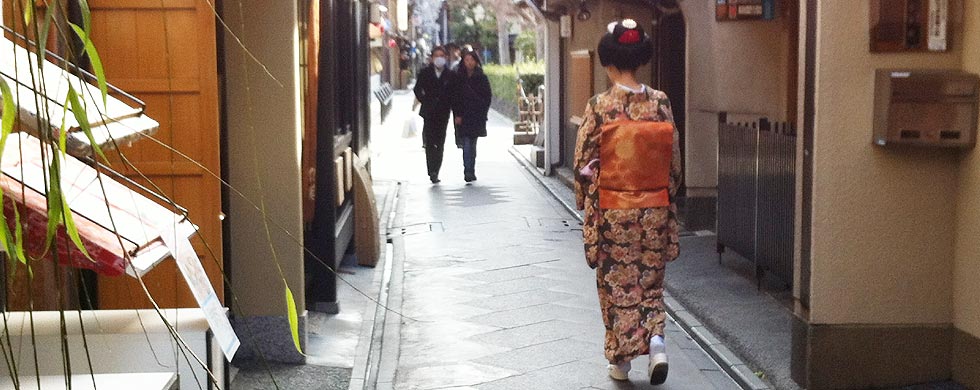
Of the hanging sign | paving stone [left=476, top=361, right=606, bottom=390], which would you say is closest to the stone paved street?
paving stone [left=476, top=361, right=606, bottom=390]

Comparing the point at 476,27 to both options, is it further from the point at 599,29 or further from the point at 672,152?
the point at 672,152

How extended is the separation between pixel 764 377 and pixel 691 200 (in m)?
6.37

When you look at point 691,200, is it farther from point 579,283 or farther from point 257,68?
point 257,68

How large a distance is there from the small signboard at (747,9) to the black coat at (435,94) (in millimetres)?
7521

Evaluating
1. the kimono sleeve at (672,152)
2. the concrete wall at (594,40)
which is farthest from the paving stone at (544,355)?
the concrete wall at (594,40)

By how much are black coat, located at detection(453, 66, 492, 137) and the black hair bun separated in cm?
1171

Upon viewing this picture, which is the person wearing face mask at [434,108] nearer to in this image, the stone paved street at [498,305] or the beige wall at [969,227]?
the stone paved street at [498,305]

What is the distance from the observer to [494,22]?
7306cm

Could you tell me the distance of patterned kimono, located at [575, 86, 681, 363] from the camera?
22.5 feet

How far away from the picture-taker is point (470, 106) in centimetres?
1886

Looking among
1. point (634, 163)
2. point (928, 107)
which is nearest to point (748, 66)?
point (634, 163)

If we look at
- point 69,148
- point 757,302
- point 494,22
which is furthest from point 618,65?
point 494,22

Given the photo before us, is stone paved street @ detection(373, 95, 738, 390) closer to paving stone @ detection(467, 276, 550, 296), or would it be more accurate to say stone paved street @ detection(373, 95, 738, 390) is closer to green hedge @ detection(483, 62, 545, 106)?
paving stone @ detection(467, 276, 550, 296)

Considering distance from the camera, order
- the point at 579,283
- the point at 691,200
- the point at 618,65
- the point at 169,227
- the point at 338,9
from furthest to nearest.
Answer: the point at 691,200
the point at 338,9
the point at 579,283
the point at 618,65
the point at 169,227
